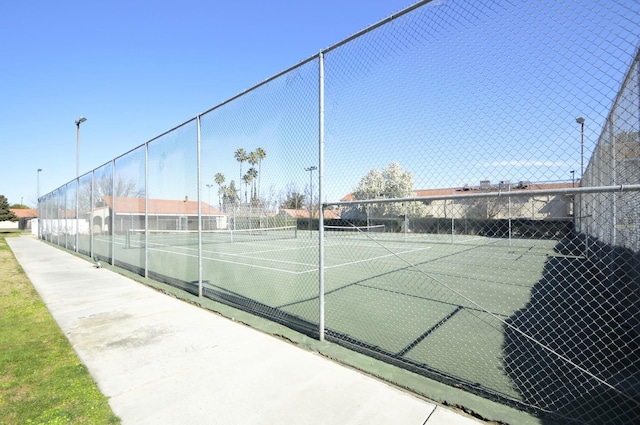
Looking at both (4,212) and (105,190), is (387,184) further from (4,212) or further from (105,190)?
(4,212)

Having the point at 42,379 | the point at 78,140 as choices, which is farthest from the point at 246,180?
the point at 78,140

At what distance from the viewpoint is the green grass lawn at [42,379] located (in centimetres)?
274

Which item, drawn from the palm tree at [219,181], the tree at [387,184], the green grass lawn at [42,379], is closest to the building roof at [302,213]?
the tree at [387,184]

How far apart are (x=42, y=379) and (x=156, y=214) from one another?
7130 mm

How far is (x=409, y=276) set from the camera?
9.46 m

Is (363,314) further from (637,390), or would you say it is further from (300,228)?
(637,390)

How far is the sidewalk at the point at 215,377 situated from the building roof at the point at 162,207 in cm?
272

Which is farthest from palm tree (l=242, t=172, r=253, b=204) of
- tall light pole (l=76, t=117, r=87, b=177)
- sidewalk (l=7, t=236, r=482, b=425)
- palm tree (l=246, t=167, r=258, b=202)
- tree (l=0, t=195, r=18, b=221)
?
tree (l=0, t=195, r=18, b=221)

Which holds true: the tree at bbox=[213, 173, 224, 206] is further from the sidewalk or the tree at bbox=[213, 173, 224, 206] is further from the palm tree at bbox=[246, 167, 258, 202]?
the sidewalk

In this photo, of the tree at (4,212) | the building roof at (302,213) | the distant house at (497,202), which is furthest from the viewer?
the tree at (4,212)

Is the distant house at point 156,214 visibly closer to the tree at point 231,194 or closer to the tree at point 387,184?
the tree at point 231,194

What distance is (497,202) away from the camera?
473cm

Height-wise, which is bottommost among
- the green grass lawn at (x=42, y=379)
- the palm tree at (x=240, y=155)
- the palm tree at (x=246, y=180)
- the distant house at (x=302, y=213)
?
the green grass lawn at (x=42, y=379)

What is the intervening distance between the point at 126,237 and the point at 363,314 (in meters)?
9.40
